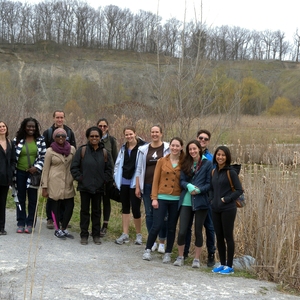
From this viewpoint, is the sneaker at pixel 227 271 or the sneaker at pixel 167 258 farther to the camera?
the sneaker at pixel 167 258

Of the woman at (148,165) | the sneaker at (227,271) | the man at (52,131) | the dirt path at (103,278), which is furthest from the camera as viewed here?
the man at (52,131)

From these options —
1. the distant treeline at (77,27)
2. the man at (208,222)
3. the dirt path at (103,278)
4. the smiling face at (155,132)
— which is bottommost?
the dirt path at (103,278)

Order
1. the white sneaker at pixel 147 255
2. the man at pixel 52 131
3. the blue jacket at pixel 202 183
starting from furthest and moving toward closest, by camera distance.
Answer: the man at pixel 52 131 < the white sneaker at pixel 147 255 < the blue jacket at pixel 202 183

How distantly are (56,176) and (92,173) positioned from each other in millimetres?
638

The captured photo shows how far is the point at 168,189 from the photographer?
615 centimetres

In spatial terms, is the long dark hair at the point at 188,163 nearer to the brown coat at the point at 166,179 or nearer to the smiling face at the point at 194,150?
the smiling face at the point at 194,150

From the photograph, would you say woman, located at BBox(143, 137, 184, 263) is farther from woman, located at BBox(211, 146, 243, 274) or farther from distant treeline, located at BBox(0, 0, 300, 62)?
distant treeline, located at BBox(0, 0, 300, 62)

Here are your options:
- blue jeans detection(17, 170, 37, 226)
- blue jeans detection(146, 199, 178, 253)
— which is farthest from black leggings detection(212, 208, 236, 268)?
blue jeans detection(17, 170, 37, 226)

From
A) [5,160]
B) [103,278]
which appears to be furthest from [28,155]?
[103,278]

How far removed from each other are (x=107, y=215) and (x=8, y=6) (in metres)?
78.6

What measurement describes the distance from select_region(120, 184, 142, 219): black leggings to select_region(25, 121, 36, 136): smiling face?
162cm

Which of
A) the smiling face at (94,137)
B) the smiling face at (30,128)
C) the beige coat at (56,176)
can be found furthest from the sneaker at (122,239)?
the smiling face at (30,128)

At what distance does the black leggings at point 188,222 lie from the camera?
599 cm

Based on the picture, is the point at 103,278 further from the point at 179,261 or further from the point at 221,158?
the point at 221,158
